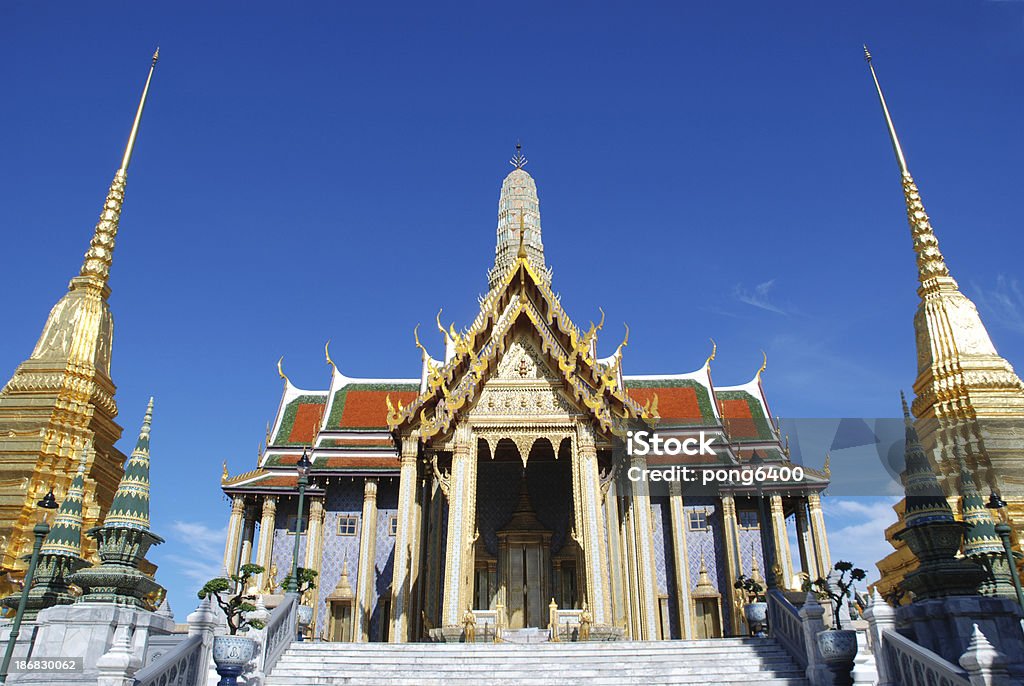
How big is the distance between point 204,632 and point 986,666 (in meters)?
8.45

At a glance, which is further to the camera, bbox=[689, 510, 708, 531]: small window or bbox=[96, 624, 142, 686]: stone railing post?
bbox=[689, 510, 708, 531]: small window

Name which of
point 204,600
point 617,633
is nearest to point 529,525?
point 617,633

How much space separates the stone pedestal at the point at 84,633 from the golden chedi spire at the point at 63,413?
1445 cm

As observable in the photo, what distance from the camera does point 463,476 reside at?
52.3 ft

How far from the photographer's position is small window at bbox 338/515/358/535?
23.3 meters

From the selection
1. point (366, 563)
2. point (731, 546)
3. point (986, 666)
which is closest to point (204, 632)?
point (986, 666)

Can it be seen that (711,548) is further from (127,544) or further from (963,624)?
(127,544)

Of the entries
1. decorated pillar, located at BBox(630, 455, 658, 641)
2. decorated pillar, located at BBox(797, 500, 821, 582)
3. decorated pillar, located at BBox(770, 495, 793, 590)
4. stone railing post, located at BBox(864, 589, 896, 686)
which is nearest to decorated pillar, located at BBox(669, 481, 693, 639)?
decorated pillar, located at BBox(770, 495, 793, 590)

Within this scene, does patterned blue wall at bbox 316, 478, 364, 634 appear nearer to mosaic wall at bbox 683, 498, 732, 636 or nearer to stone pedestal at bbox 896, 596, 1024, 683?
mosaic wall at bbox 683, 498, 732, 636

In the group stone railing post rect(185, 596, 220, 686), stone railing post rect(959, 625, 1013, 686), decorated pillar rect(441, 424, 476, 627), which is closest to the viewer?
stone railing post rect(959, 625, 1013, 686)

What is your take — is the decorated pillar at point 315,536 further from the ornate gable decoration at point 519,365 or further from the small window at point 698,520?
the small window at point 698,520

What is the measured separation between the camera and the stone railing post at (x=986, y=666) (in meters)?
6.93

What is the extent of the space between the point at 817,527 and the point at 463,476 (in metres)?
12.3

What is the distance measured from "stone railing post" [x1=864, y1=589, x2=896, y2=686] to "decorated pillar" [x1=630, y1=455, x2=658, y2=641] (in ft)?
24.6
